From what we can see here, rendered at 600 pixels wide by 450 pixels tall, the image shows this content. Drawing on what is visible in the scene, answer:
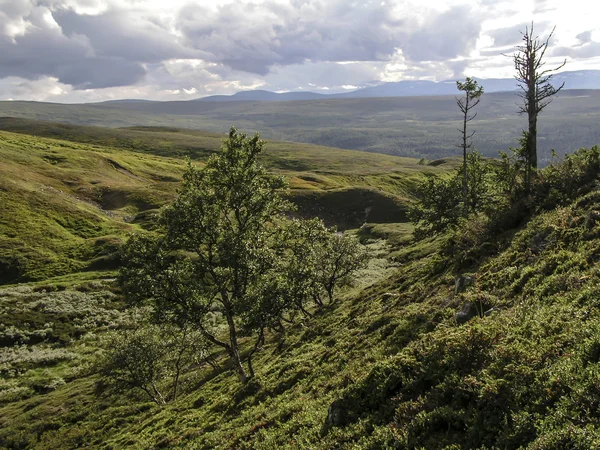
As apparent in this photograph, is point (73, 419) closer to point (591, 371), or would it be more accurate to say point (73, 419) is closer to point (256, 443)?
point (256, 443)

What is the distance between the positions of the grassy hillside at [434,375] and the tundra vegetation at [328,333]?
76 millimetres

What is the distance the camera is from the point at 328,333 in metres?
29.8

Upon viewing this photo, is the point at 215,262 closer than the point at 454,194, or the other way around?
the point at 215,262

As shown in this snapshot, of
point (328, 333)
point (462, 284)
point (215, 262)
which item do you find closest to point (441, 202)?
point (328, 333)

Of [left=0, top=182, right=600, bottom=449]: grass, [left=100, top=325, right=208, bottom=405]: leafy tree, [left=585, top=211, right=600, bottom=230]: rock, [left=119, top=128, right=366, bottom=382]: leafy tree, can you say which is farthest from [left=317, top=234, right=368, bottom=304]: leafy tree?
[left=585, top=211, right=600, bottom=230]: rock

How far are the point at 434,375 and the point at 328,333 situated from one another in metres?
18.2

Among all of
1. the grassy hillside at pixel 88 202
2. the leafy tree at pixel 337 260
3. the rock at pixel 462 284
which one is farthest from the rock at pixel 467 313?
the grassy hillside at pixel 88 202

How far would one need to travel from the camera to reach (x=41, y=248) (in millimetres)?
86562

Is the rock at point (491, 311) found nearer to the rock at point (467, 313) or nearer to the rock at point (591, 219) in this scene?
the rock at point (467, 313)

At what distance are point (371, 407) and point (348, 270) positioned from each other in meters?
33.9

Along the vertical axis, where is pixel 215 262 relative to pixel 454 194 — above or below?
below

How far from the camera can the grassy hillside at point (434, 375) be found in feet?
31.3

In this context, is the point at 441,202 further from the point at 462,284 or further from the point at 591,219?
the point at 591,219

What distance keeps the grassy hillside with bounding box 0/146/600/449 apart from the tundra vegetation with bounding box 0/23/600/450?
0.25 ft
